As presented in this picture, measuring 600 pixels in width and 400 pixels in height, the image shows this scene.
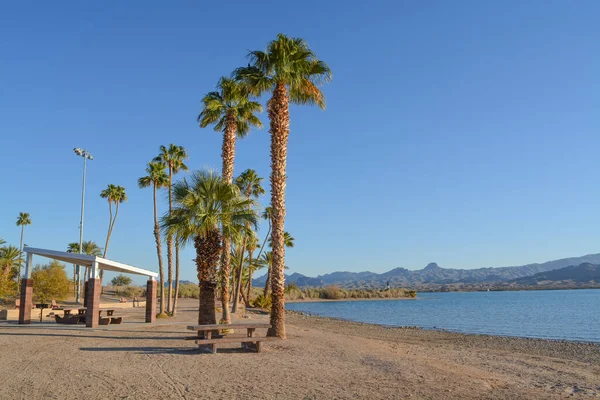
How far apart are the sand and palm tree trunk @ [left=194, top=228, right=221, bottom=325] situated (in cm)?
140

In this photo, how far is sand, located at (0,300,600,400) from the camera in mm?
9516

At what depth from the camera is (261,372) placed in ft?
37.6

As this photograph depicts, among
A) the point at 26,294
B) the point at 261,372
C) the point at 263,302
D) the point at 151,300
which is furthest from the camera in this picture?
the point at 263,302

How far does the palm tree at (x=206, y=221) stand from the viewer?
19.0 meters

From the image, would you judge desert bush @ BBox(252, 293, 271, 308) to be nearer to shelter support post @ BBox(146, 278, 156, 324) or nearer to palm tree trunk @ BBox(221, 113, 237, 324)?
shelter support post @ BBox(146, 278, 156, 324)

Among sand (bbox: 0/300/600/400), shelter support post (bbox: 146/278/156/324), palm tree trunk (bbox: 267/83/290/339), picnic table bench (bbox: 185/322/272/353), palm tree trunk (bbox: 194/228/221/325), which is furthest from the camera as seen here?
shelter support post (bbox: 146/278/156/324)

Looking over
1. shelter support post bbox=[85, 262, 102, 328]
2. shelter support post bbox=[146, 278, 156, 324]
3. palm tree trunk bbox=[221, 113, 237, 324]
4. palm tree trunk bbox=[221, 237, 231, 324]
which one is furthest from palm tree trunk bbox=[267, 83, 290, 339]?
shelter support post bbox=[146, 278, 156, 324]

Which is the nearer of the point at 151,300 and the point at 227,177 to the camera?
the point at 227,177

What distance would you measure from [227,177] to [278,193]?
17.9 ft

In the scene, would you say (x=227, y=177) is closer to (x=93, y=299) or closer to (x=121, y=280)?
(x=93, y=299)

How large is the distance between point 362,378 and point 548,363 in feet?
31.8

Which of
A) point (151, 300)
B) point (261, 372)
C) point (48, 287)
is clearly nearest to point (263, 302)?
point (48, 287)

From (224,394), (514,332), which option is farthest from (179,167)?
(224,394)

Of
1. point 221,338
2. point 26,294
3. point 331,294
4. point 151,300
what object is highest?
point 26,294
